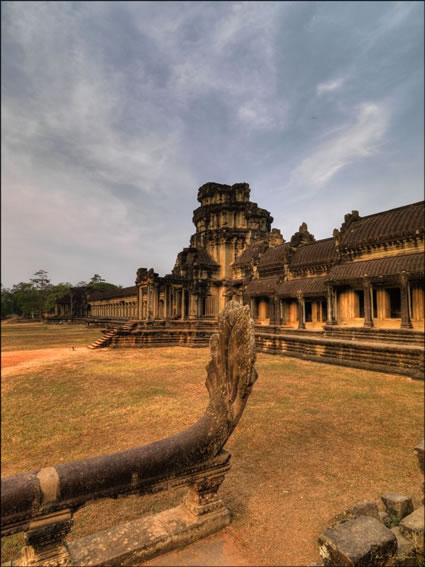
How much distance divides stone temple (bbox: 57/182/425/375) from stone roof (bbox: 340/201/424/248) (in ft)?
0.22

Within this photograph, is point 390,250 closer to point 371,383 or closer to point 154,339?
point 371,383

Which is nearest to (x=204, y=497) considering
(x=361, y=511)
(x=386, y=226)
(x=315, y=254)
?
(x=361, y=511)

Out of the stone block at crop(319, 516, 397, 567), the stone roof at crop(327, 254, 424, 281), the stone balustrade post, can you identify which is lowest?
the stone block at crop(319, 516, 397, 567)

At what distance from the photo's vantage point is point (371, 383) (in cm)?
1174

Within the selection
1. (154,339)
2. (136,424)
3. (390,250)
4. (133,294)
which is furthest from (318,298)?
(133,294)

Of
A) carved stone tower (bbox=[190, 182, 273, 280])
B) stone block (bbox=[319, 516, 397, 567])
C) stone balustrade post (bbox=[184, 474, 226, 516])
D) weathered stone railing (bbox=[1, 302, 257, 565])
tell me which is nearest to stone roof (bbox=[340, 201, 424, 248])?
carved stone tower (bbox=[190, 182, 273, 280])

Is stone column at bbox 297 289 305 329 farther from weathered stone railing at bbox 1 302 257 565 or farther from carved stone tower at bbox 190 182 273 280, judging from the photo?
weathered stone railing at bbox 1 302 257 565

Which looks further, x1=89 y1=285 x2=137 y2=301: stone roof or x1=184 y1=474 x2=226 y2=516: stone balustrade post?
x1=89 y1=285 x2=137 y2=301: stone roof

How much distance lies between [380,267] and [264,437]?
15398mm

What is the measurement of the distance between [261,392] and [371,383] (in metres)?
4.61

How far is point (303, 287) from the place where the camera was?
23672 millimetres

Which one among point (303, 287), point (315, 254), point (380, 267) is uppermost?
point (315, 254)

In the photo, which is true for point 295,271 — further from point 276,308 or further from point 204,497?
point 204,497

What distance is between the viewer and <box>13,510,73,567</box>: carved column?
243 cm
